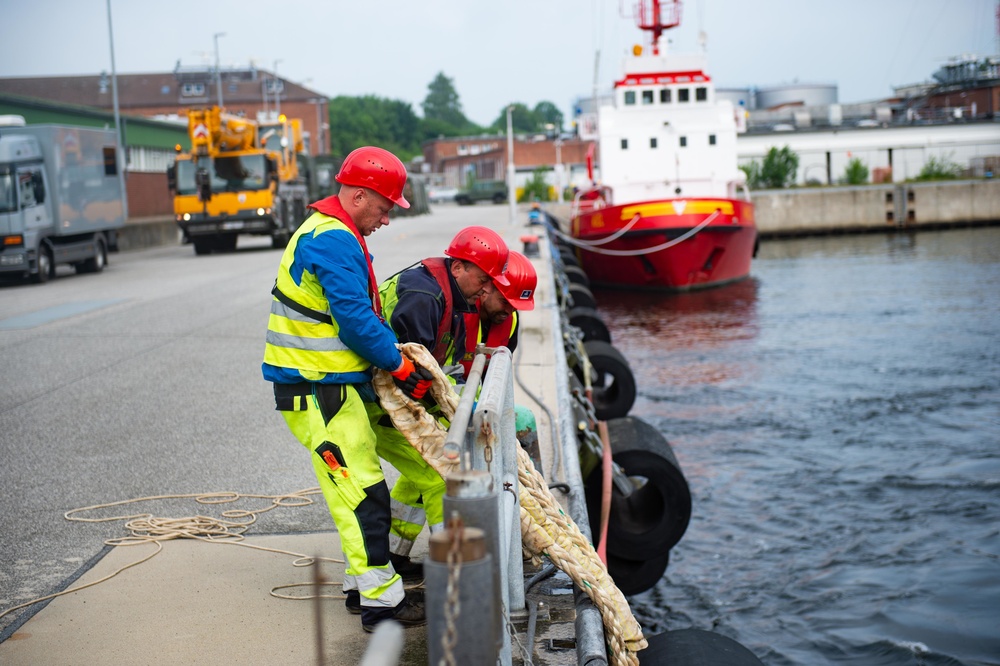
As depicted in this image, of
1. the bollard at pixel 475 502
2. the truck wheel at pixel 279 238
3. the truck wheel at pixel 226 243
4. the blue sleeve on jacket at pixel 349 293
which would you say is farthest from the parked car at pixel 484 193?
the bollard at pixel 475 502

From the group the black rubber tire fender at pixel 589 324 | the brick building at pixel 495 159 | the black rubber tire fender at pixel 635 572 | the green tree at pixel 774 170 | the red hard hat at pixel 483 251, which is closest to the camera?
the red hard hat at pixel 483 251

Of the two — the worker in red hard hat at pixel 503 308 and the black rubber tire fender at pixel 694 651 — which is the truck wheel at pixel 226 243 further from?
the black rubber tire fender at pixel 694 651

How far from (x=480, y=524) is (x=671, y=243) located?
22.5 m

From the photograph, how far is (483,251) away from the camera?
4645 mm

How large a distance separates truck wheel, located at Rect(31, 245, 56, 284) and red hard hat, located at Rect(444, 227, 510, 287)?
1862 cm

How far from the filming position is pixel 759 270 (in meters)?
32.6

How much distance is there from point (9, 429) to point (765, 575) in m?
5.98

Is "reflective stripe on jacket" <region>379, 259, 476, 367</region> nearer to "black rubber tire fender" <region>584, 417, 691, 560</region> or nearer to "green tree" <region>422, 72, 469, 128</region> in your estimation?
"black rubber tire fender" <region>584, 417, 691, 560</region>

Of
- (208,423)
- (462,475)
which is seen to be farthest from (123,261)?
(462,475)

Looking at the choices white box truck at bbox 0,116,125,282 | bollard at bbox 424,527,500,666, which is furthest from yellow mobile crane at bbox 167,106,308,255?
bollard at bbox 424,527,500,666

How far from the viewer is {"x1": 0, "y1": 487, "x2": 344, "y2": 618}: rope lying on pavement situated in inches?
209

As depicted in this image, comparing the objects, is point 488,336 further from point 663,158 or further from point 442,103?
point 442,103

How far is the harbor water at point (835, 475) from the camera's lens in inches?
282

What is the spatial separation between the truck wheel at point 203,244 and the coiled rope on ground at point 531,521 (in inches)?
1005
